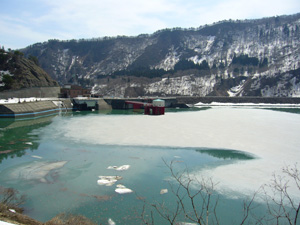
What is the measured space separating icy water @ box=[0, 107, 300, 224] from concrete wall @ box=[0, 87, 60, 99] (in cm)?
4156

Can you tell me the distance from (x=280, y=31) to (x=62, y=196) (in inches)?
8202

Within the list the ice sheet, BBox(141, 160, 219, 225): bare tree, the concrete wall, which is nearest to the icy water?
the ice sheet

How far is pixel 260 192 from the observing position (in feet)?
44.6

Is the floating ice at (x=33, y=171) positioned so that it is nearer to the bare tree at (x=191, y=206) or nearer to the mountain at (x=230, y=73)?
the bare tree at (x=191, y=206)

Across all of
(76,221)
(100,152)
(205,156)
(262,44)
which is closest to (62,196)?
(76,221)

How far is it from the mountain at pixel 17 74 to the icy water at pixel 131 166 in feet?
156

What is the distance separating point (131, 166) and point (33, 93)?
64.0 m

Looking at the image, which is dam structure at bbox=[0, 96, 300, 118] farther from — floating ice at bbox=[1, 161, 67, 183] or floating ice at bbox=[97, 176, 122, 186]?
floating ice at bbox=[97, 176, 122, 186]

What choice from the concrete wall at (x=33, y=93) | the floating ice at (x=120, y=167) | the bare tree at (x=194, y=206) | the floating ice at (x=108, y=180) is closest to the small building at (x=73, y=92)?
Result: the concrete wall at (x=33, y=93)

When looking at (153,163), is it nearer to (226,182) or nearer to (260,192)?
(226,182)

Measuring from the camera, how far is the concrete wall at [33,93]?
66250 mm

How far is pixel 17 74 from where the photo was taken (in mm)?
76312

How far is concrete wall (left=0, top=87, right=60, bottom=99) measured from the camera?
66250 mm

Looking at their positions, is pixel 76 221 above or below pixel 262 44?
below
